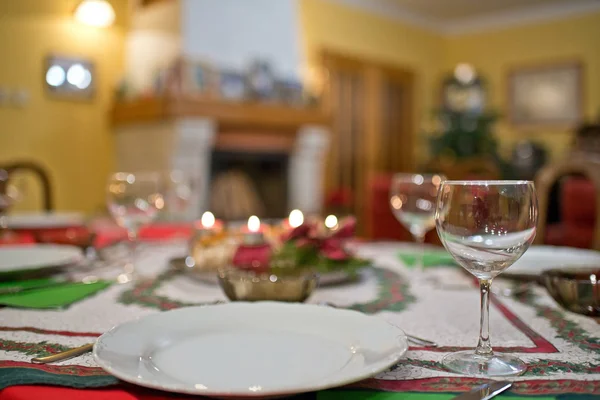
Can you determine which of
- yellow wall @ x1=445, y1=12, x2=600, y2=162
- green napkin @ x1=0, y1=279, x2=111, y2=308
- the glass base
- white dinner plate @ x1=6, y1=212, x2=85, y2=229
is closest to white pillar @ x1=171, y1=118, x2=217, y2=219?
white dinner plate @ x1=6, y1=212, x2=85, y2=229

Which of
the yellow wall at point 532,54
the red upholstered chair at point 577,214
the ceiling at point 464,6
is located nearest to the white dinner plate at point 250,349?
the red upholstered chair at point 577,214

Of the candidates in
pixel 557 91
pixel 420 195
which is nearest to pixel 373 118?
pixel 557 91

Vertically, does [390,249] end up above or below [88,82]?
below

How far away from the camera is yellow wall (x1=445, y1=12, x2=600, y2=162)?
6.88 meters

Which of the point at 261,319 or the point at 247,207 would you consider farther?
the point at 247,207

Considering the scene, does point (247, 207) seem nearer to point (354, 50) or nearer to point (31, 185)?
point (31, 185)

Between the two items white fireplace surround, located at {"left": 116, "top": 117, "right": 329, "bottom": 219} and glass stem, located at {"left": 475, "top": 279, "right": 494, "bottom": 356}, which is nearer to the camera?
glass stem, located at {"left": 475, "top": 279, "right": 494, "bottom": 356}

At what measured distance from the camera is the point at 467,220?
0.60 metres

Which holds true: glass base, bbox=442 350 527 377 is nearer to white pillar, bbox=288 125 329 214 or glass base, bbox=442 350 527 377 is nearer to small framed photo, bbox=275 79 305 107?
small framed photo, bbox=275 79 305 107

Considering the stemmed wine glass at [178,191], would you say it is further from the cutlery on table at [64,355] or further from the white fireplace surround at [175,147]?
the white fireplace surround at [175,147]

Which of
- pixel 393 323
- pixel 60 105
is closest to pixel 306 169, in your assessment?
pixel 60 105

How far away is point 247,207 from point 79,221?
11.3 feet

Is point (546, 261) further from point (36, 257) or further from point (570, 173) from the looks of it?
point (36, 257)

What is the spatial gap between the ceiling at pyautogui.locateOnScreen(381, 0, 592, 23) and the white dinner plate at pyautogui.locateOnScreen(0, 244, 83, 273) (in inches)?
243
